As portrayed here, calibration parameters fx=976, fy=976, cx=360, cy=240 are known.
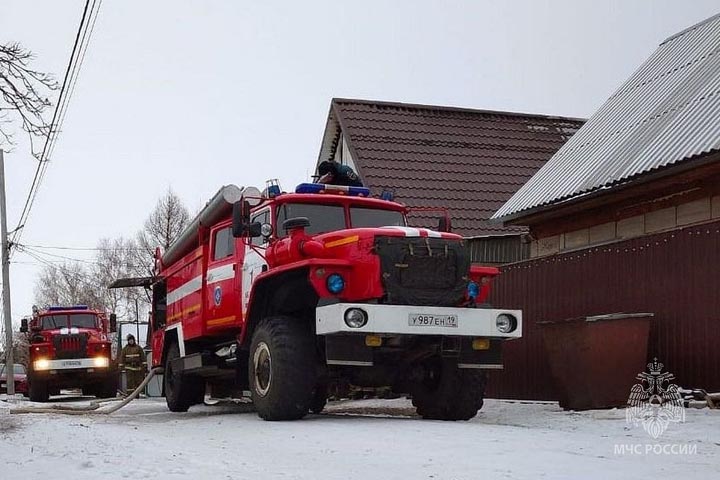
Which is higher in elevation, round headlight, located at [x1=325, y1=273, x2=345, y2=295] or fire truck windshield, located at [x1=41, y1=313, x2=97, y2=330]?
round headlight, located at [x1=325, y1=273, x2=345, y2=295]

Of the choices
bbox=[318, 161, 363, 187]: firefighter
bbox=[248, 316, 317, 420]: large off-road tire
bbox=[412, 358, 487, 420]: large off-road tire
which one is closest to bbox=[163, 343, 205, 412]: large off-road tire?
bbox=[318, 161, 363, 187]: firefighter

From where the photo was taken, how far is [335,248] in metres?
10.3

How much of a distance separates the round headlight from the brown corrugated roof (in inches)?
478

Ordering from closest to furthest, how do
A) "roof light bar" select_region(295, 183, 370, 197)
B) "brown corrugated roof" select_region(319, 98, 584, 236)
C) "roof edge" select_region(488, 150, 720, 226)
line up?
"roof light bar" select_region(295, 183, 370, 197), "roof edge" select_region(488, 150, 720, 226), "brown corrugated roof" select_region(319, 98, 584, 236)

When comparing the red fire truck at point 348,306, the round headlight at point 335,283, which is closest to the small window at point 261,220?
the red fire truck at point 348,306

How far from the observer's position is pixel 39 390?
24.4m

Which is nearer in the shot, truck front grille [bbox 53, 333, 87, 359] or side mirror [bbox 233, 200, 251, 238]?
side mirror [bbox 233, 200, 251, 238]

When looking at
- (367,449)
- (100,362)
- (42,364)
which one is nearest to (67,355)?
(42,364)

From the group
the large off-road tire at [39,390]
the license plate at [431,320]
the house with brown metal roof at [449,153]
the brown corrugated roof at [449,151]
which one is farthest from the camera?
the large off-road tire at [39,390]

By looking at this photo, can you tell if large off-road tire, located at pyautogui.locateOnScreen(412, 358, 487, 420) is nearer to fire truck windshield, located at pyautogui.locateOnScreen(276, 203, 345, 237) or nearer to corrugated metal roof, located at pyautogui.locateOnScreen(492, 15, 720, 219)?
fire truck windshield, located at pyautogui.locateOnScreen(276, 203, 345, 237)

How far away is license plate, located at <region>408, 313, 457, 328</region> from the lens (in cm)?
971

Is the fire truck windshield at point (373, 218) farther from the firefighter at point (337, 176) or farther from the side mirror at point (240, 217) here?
the side mirror at point (240, 217)

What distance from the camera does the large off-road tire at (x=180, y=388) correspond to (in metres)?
14.4

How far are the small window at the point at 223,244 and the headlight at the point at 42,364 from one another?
43.0 ft
